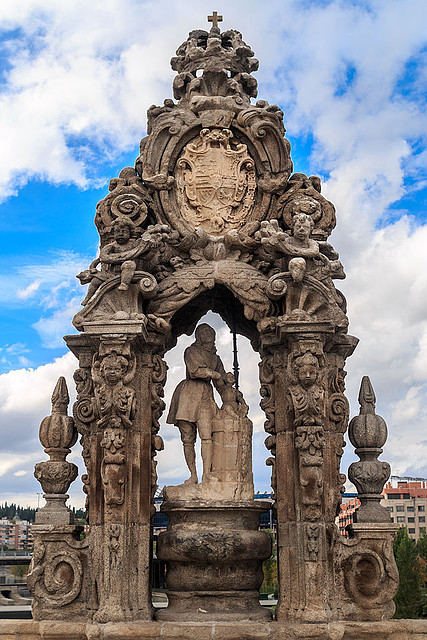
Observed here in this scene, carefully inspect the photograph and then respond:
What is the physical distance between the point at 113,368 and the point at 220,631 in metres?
3.38

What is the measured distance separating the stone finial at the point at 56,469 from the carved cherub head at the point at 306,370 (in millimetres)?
3144

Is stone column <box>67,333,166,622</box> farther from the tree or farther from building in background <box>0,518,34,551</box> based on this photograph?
building in background <box>0,518,34,551</box>

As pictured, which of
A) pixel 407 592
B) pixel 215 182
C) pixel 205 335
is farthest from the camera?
pixel 407 592

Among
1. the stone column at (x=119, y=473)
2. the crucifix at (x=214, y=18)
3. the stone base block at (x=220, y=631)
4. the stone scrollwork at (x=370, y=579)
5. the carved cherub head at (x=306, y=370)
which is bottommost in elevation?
the stone base block at (x=220, y=631)

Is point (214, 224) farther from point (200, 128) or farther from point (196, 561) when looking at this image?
point (196, 561)

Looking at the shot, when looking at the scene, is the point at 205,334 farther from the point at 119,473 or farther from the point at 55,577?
the point at 55,577

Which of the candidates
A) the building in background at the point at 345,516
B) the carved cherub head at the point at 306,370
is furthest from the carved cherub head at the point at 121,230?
the building in background at the point at 345,516

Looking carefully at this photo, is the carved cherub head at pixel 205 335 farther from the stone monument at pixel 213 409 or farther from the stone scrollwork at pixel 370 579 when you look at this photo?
the stone scrollwork at pixel 370 579

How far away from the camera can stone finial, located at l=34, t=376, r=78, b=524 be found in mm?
9797

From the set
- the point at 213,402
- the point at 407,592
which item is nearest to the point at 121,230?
the point at 213,402

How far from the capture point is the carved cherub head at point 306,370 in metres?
9.41

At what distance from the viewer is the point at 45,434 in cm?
1005

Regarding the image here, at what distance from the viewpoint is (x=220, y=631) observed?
8.84 meters

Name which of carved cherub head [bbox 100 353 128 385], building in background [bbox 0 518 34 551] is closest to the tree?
carved cherub head [bbox 100 353 128 385]
